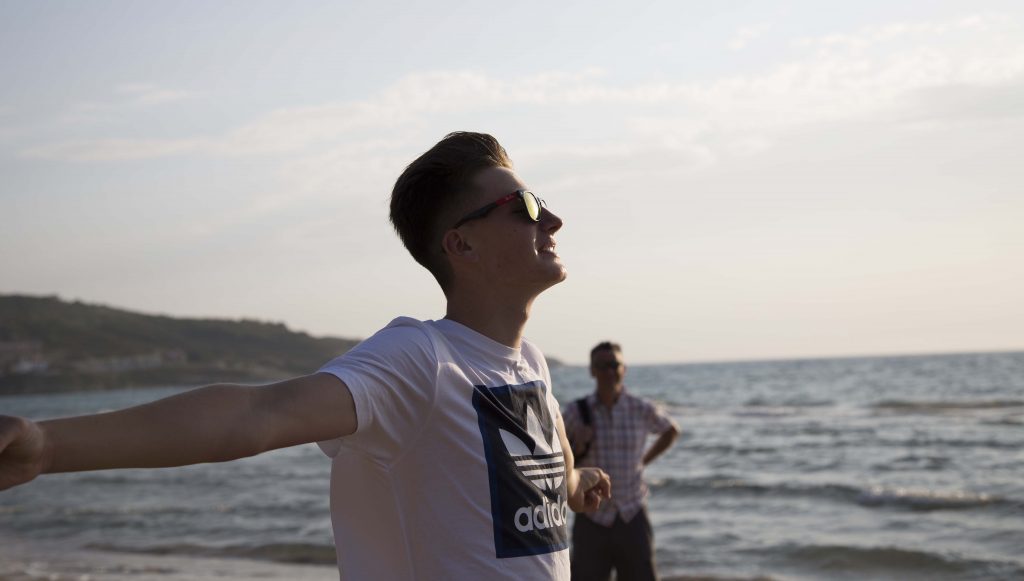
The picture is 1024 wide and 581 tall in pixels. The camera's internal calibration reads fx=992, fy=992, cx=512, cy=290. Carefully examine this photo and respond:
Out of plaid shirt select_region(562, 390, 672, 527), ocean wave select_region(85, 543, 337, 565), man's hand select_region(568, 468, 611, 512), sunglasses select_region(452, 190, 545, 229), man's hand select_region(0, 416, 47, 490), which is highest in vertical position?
sunglasses select_region(452, 190, 545, 229)

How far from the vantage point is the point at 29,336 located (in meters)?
101

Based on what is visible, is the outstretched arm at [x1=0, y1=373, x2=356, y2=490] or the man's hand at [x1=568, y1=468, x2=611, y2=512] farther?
the man's hand at [x1=568, y1=468, x2=611, y2=512]

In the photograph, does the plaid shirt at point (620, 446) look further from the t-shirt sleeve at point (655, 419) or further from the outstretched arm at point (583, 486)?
the outstretched arm at point (583, 486)

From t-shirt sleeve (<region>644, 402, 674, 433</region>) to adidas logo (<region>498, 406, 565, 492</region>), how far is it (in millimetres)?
5084

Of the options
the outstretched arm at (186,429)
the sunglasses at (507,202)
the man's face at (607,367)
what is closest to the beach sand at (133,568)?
the man's face at (607,367)

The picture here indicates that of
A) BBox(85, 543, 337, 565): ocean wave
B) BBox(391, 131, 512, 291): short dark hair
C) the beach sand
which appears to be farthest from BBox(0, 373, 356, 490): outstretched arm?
BBox(85, 543, 337, 565): ocean wave

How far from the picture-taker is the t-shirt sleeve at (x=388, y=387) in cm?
182

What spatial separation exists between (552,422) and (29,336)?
362ft

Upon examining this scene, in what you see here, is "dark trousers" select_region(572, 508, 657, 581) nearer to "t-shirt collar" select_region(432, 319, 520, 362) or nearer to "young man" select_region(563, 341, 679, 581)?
"young man" select_region(563, 341, 679, 581)

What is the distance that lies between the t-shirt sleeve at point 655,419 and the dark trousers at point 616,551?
2.61ft

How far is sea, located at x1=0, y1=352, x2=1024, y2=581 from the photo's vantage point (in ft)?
37.6

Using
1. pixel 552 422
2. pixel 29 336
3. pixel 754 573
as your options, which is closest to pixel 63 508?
pixel 754 573

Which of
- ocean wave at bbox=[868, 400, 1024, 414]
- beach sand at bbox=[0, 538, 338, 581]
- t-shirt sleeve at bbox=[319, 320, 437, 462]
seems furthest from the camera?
ocean wave at bbox=[868, 400, 1024, 414]

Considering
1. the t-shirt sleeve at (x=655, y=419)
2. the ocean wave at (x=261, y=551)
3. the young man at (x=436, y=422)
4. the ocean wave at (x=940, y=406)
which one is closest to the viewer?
the young man at (x=436, y=422)
